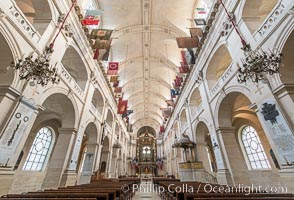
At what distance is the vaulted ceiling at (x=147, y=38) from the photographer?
1379 cm

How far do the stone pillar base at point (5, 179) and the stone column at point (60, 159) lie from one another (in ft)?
10.7

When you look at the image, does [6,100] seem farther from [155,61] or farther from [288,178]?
[155,61]

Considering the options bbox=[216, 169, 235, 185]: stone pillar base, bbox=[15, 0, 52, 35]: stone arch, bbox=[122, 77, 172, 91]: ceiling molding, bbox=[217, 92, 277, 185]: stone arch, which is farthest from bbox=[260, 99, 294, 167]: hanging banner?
bbox=[122, 77, 172, 91]: ceiling molding

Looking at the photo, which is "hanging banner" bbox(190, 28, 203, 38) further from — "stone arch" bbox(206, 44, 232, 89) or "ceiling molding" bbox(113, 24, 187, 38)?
"ceiling molding" bbox(113, 24, 187, 38)

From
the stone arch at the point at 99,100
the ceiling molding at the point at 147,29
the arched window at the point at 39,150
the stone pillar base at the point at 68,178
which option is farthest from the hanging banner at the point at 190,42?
the arched window at the point at 39,150

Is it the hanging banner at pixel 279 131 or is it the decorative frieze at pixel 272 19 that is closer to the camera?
the hanging banner at pixel 279 131

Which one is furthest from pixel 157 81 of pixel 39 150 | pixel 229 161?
pixel 229 161

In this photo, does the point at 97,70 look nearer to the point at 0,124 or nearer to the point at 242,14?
the point at 0,124

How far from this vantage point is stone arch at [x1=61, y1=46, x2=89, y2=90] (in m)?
10.2

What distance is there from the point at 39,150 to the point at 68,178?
5.43m

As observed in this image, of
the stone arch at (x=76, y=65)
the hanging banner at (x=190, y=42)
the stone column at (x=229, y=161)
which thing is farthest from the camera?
the hanging banner at (x=190, y=42)

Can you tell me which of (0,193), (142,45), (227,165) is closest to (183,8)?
(142,45)

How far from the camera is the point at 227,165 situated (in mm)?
8523

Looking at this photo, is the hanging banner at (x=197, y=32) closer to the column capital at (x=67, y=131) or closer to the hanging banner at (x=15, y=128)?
the column capital at (x=67, y=131)
